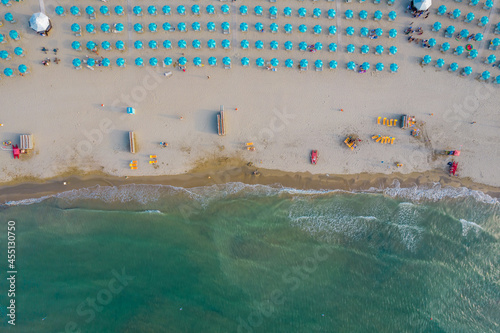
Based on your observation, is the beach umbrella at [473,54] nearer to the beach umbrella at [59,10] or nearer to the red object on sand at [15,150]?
the beach umbrella at [59,10]

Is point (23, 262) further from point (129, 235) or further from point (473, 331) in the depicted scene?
point (473, 331)

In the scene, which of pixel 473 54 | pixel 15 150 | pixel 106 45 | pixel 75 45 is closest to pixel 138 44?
pixel 106 45

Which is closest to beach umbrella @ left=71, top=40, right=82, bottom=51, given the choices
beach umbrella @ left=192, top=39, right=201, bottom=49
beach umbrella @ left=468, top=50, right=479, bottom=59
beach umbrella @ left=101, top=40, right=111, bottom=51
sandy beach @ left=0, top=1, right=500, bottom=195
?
sandy beach @ left=0, top=1, right=500, bottom=195

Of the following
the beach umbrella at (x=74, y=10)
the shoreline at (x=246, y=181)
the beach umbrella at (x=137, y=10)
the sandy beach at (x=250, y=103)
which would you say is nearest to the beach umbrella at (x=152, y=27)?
the sandy beach at (x=250, y=103)

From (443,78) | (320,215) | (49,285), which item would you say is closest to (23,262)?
(49,285)

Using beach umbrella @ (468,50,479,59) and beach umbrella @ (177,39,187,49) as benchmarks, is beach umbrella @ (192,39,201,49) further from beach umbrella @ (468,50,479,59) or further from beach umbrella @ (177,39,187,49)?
beach umbrella @ (468,50,479,59)

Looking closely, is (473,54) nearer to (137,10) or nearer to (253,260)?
(253,260)
